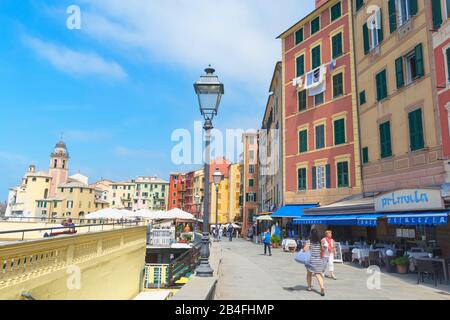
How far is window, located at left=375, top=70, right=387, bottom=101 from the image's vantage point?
20.0 meters


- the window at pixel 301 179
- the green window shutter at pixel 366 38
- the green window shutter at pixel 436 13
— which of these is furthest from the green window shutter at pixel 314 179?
the green window shutter at pixel 436 13

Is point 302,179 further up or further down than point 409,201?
further up

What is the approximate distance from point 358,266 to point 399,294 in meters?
6.38

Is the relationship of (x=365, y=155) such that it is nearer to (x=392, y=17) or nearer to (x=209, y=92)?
(x=392, y=17)

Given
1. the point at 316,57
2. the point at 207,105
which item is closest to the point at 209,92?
the point at 207,105

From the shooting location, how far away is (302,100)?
28828mm

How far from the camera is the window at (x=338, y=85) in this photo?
84.3ft

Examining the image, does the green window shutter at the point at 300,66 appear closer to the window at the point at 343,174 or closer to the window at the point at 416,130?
the window at the point at 343,174

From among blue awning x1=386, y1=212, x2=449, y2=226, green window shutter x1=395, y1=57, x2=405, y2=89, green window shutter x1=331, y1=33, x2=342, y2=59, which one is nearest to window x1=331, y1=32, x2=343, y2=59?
green window shutter x1=331, y1=33, x2=342, y2=59

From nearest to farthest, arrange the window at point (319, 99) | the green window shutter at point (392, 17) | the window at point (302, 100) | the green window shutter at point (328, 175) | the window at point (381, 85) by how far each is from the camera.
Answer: the green window shutter at point (392, 17) → the window at point (381, 85) → the green window shutter at point (328, 175) → the window at point (319, 99) → the window at point (302, 100)

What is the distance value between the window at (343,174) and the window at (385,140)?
430 centimetres

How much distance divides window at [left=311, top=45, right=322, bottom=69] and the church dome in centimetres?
10710

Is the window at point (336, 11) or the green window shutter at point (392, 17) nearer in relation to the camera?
the green window shutter at point (392, 17)

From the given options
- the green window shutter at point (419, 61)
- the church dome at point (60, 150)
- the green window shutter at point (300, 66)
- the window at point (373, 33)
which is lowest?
the green window shutter at point (419, 61)
